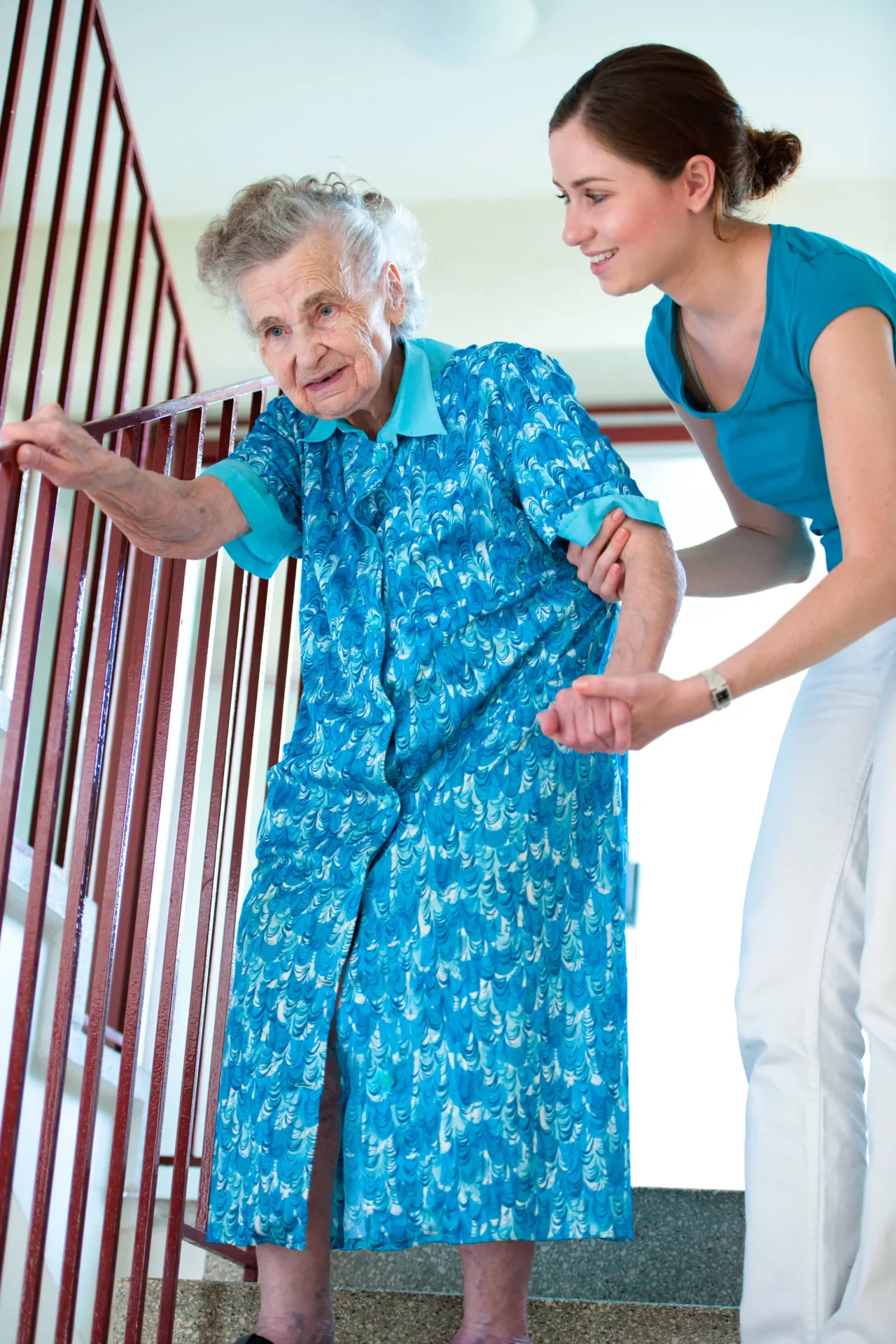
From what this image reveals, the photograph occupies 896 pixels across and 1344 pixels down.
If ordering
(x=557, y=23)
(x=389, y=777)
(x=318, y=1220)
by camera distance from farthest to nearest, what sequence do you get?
1. (x=557, y=23)
2. (x=389, y=777)
3. (x=318, y=1220)

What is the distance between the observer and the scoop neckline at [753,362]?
149cm

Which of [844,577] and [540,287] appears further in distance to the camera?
[540,287]

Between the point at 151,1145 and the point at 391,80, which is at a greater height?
the point at 391,80

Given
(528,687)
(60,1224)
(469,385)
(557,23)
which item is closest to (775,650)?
(528,687)

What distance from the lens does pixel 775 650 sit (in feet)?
4.11

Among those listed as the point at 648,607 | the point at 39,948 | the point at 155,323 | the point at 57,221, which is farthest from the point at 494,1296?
the point at 155,323

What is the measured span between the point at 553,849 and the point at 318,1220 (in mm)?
477

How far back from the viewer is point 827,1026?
1354 millimetres

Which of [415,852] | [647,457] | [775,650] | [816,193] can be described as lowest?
[415,852]

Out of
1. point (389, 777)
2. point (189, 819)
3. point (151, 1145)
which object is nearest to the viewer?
point (389, 777)

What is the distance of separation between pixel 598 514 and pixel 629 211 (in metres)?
0.38

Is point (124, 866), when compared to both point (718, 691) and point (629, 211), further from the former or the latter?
point (629, 211)

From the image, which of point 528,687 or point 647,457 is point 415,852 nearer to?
point 528,687

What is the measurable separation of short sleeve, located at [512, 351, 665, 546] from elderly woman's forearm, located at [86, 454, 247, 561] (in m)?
0.38
